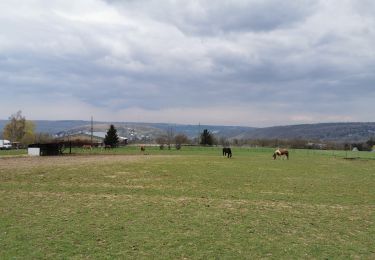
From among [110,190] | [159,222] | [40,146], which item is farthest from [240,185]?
[40,146]

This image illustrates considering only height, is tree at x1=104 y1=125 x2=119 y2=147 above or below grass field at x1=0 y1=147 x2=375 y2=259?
above

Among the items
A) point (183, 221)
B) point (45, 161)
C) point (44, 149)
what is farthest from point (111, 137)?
point (183, 221)

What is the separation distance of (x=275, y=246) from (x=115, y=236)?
3902 mm

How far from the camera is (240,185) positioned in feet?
72.2

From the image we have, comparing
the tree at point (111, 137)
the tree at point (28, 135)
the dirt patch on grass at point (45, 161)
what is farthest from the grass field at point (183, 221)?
the tree at point (28, 135)

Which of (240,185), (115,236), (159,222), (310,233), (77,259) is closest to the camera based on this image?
(77,259)

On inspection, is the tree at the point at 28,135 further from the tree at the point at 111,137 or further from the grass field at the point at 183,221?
the grass field at the point at 183,221

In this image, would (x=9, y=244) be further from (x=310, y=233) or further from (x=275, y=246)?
(x=310, y=233)

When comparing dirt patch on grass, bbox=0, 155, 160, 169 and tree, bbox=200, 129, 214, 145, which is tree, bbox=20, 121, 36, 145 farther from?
dirt patch on grass, bbox=0, 155, 160, 169

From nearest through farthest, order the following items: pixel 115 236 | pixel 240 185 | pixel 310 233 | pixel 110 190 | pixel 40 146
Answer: pixel 115 236
pixel 310 233
pixel 110 190
pixel 240 185
pixel 40 146

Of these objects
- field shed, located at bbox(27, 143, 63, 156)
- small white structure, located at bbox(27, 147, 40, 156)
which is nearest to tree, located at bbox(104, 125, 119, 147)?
field shed, located at bbox(27, 143, 63, 156)

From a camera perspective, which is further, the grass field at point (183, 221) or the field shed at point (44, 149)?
the field shed at point (44, 149)

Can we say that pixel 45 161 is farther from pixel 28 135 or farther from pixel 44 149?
pixel 28 135

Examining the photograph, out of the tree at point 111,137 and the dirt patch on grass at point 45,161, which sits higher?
the tree at point 111,137
